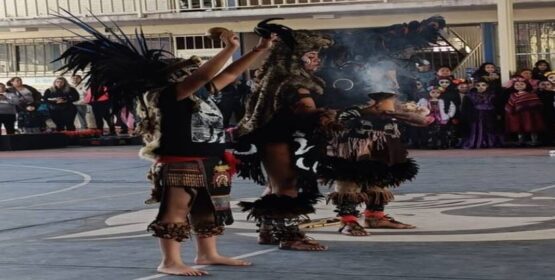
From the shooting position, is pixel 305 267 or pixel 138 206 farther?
pixel 138 206

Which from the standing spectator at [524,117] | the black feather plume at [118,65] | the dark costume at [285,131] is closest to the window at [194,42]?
the standing spectator at [524,117]

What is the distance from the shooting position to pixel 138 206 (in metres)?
13.0

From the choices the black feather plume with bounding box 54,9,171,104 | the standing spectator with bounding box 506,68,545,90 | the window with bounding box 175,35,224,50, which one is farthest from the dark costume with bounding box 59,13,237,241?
the window with bounding box 175,35,224,50

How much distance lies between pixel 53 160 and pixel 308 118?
15324 millimetres

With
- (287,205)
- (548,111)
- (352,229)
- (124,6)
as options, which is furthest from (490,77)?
(287,205)

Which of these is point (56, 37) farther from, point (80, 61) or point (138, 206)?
point (80, 61)

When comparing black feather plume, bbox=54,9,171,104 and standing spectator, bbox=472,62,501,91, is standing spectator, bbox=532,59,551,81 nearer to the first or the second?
standing spectator, bbox=472,62,501,91

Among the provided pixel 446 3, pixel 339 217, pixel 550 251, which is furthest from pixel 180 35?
pixel 550 251

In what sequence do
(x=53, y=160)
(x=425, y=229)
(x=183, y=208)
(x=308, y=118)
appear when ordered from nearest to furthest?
(x=183, y=208)
(x=308, y=118)
(x=425, y=229)
(x=53, y=160)

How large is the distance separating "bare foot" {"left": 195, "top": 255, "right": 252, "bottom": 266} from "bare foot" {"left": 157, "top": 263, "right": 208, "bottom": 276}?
270mm

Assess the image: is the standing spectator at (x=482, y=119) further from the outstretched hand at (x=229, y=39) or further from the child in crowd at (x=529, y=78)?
the outstretched hand at (x=229, y=39)

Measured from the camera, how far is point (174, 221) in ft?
25.7

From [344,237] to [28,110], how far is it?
67.8 ft

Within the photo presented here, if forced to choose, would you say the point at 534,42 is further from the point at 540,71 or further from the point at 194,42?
the point at 194,42
